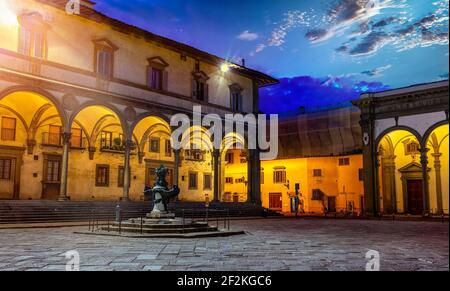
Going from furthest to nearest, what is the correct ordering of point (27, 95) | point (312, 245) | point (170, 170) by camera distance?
point (170, 170) < point (27, 95) < point (312, 245)

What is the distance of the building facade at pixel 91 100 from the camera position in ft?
67.3

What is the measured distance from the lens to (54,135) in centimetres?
2505

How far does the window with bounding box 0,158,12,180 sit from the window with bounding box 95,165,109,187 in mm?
5320

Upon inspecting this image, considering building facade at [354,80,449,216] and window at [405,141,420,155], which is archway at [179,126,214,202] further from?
window at [405,141,420,155]

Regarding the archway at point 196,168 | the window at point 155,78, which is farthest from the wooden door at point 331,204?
the window at point 155,78

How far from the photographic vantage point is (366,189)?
2912 centimetres

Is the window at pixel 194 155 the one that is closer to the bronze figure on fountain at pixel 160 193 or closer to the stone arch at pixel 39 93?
the stone arch at pixel 39 93

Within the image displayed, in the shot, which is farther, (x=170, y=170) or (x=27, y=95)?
(x=170, y=170)

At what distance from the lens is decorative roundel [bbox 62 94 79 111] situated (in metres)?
21.5

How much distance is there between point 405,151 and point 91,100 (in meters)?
21.9
